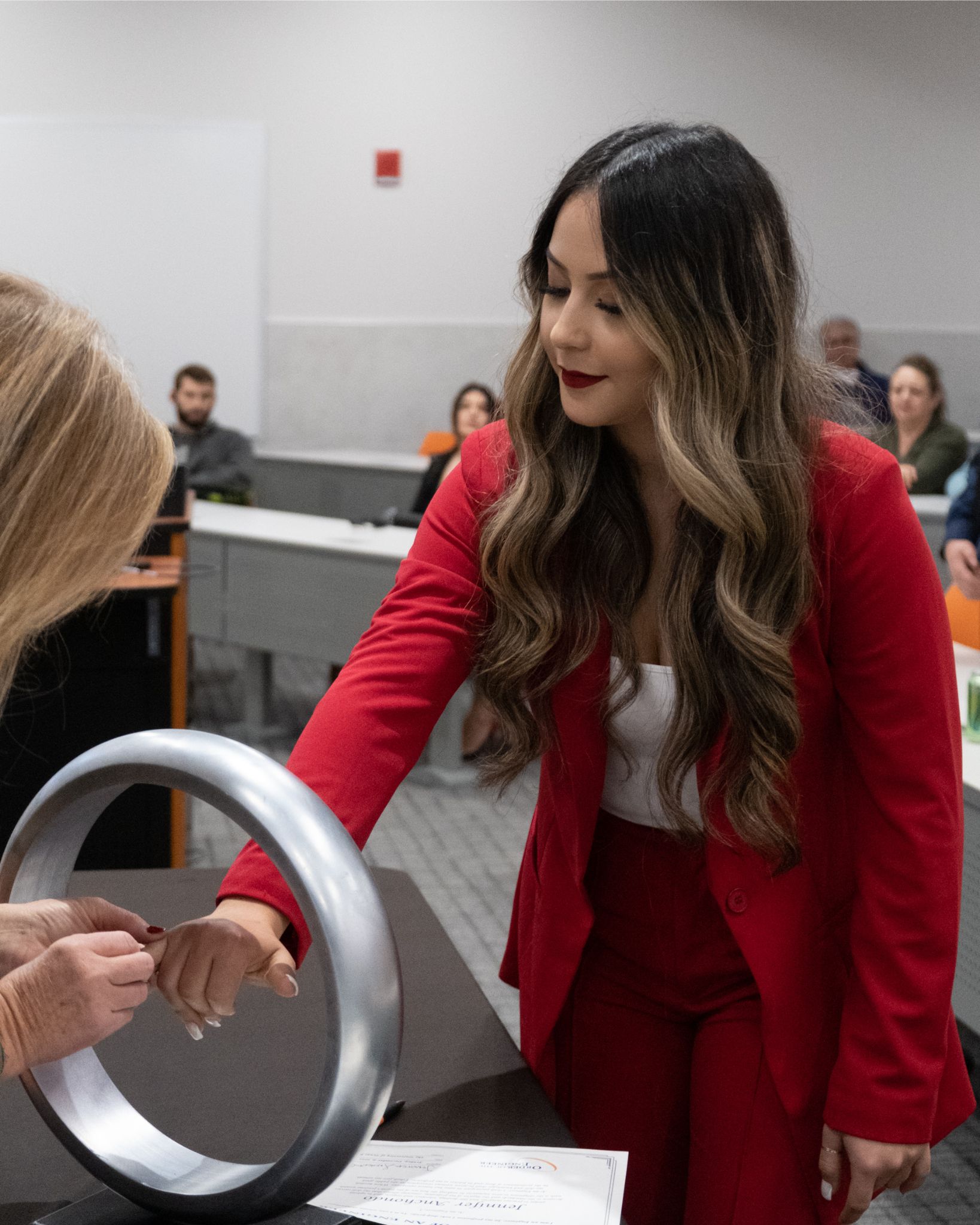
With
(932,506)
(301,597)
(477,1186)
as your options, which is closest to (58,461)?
(477,1186)

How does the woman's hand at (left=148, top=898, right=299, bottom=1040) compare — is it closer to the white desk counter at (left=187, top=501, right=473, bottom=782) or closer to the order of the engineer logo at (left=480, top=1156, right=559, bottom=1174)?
the order of the engineer logo at (left=480, top=1156, right=559, bottom=1174)

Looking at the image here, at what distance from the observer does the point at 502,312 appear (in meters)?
8.24

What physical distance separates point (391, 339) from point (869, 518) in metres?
7.37

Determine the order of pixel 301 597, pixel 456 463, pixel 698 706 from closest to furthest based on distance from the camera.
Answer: pixel 698 706 < pixel 456 463 < pixel 301 597

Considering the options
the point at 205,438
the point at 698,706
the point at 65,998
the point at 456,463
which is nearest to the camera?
the point at 65,998

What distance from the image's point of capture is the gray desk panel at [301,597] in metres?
4.58

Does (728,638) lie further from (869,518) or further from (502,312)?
(502,312)

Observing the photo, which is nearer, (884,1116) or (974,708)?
(884,1116)

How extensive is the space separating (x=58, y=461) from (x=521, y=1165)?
63 centimetres

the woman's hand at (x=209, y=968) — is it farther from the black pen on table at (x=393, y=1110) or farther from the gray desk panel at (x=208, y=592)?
the gray desk panel at (x=208, y=592)

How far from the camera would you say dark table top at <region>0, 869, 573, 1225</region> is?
991 mm

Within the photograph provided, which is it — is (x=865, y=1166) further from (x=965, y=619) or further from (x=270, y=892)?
(x=965, y=619)

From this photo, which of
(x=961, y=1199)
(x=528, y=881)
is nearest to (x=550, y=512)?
(x=528, y=881)

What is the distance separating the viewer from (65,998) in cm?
81
